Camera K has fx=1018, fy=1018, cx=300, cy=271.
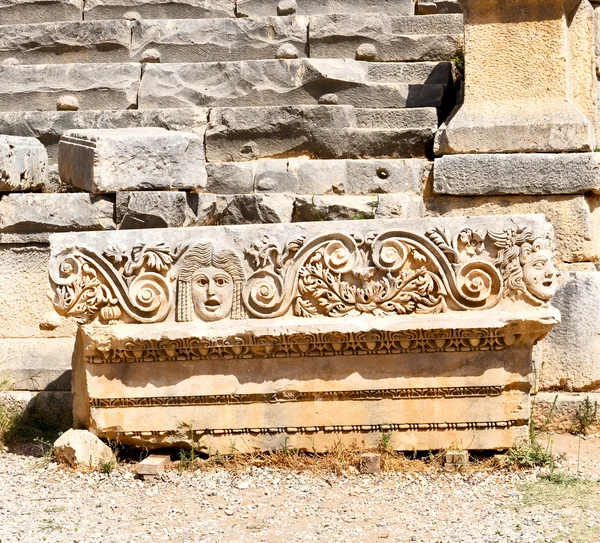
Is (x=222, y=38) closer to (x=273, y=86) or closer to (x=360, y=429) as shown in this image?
(x=273, y=86)

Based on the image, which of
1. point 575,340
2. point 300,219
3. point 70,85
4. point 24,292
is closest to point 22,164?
point 24,292

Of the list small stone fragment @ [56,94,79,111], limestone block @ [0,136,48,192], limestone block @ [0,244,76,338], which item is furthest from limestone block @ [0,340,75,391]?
small stone fragment @ [56,94,79,111]

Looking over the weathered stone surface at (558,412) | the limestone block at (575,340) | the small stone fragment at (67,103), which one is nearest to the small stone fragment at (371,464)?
the weathered stone surface at (558,412)

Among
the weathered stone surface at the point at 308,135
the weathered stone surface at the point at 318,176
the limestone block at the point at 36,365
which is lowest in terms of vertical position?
the limestone block at the point at 36,365

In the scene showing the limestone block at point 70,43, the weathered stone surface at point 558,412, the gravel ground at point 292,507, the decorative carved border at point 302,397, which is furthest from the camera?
the limestone block at point 70,43

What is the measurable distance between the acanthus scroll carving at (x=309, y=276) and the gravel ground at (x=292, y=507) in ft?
2.59

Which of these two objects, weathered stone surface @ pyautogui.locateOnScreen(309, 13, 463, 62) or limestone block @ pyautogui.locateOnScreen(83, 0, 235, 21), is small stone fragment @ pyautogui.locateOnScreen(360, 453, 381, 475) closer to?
weathered stone surface @ pyautogui.locateOnScreen(309, 13, 463, 62)

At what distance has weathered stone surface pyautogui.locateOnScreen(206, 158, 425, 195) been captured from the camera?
6281mm

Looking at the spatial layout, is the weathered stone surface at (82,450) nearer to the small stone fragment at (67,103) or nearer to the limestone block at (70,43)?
the small stone fragment at (67,103)

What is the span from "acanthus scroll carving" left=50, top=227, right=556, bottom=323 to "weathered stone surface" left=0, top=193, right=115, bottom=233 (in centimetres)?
122

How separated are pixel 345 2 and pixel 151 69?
1.71 metres

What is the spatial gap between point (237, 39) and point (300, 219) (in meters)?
2.20

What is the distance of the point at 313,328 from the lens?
485 cm

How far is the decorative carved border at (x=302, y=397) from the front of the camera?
4.96m
